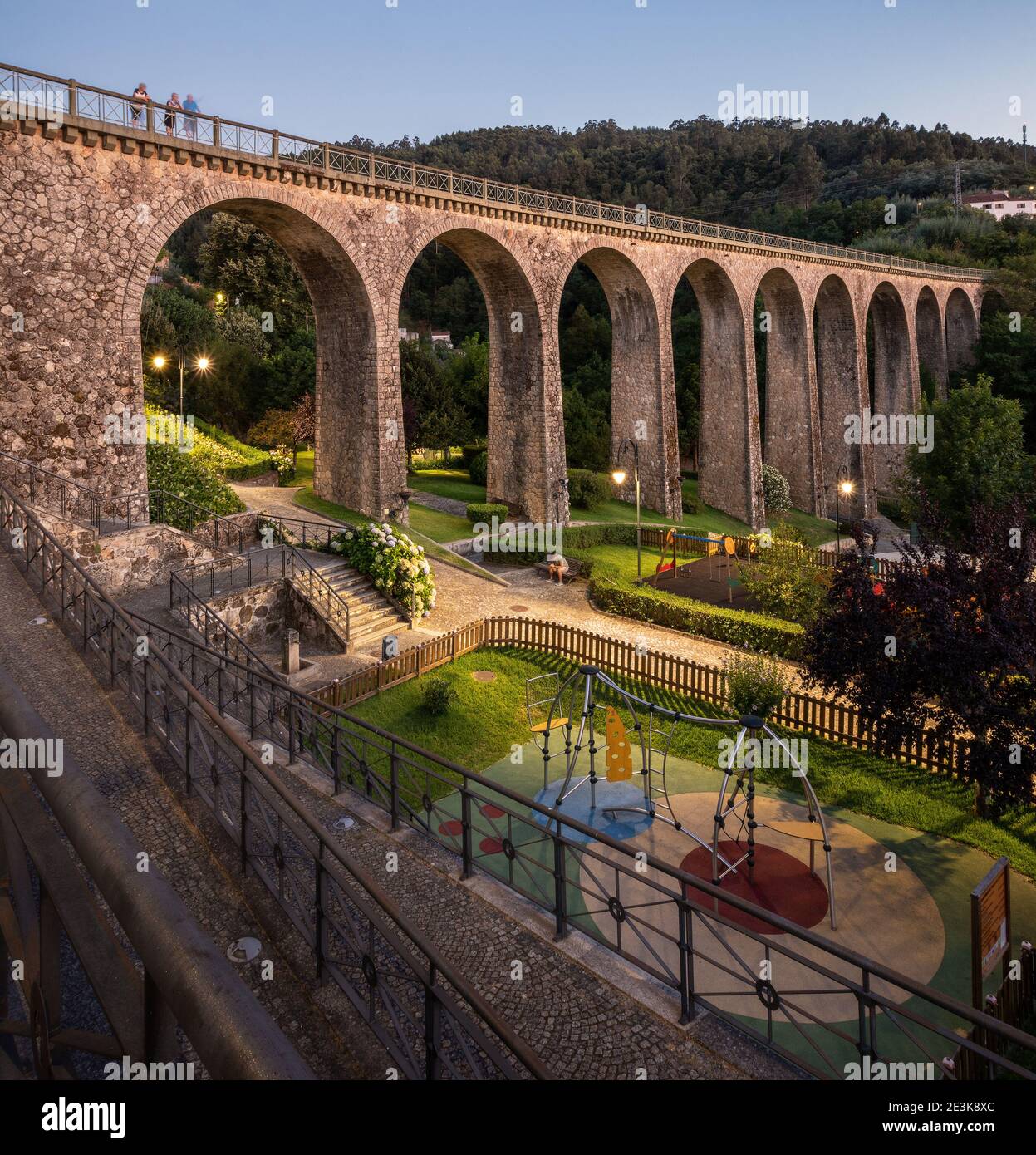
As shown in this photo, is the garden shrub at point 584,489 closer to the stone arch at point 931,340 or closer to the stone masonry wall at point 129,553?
the stone masonry wall at point 129,553

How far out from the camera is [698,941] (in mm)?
8828

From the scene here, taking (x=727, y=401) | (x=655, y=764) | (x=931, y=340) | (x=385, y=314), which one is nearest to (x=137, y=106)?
(x=385, y=314)

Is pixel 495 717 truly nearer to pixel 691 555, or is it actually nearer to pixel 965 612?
pixel 965 612

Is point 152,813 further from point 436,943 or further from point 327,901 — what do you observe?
point 436,943

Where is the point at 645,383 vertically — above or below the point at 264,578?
above

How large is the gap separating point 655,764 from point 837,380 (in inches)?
1504

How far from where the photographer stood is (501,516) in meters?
29.5

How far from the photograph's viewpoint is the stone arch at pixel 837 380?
4516cm

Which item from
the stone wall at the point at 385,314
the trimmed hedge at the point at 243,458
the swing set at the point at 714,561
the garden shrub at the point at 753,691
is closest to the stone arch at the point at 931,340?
the stone wall at the point at 385,314

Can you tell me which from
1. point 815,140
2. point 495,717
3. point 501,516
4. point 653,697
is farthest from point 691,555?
point 815,140

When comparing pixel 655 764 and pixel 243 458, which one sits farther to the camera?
pixel 243 458

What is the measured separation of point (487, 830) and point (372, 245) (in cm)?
1833

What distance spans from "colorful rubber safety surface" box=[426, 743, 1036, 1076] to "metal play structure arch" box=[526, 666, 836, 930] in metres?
0.17

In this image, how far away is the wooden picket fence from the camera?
13570mm
